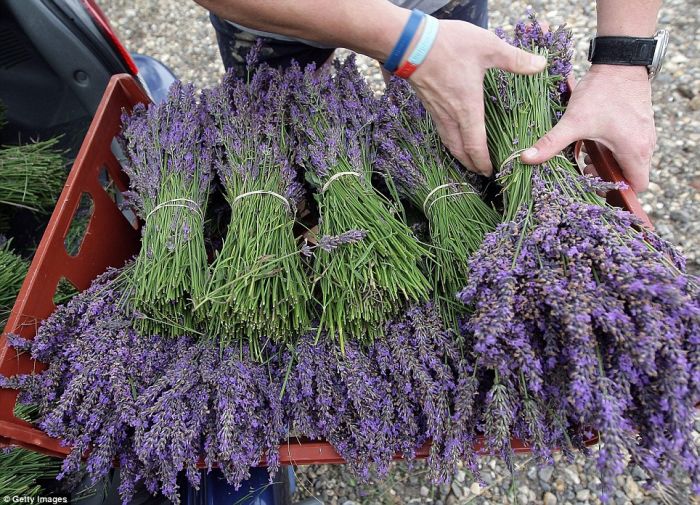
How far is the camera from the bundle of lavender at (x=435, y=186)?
1.28m

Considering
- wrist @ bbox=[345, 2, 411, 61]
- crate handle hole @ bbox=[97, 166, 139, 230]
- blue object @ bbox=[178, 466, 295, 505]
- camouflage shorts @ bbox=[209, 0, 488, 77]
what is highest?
camouflage shorts @ bbox=[209, 0, 488, 77]

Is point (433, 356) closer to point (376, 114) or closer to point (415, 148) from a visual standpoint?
point (415, 148)

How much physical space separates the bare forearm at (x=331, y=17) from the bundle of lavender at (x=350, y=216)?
240mm

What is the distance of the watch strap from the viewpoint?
1.38 metres

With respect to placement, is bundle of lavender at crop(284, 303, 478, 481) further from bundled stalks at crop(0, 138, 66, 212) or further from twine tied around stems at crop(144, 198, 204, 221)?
bundled stalks at crop(0, 138, 66, 212)

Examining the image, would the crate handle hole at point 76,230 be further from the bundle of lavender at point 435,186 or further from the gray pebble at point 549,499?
the gray pebble at point 549,499

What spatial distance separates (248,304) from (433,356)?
1.44ft

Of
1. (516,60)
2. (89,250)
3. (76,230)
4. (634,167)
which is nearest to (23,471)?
(89,250)

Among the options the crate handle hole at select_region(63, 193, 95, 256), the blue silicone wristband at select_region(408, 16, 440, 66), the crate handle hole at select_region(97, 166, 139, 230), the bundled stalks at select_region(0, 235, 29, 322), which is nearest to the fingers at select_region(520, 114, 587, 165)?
the blue silicone wristband at select_region(408, 16, 440, 66)

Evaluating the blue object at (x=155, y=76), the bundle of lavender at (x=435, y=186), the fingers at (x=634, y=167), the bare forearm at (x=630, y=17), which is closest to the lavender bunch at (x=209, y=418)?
the bundle of lavender at (x=435, y=186)

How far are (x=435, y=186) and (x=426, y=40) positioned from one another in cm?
37

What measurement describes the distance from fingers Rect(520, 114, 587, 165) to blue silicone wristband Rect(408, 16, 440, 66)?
358 millimetres

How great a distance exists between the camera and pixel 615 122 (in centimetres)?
135

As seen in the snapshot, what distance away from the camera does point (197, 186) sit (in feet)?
4.67
